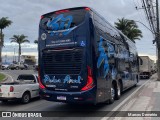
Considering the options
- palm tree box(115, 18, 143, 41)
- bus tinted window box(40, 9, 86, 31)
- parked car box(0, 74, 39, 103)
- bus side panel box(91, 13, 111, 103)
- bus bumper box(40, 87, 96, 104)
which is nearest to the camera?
bus bumper box(40, 87, 96, 104)

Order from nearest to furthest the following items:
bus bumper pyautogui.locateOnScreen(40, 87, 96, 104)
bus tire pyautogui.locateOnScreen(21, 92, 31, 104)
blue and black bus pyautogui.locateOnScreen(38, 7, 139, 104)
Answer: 1. bus bumper pyautogui.locateOnScreen(40, 87, 96, 104)
2. blue and black bus pyautogui.locateOnScreen(38, 7, 139, 104)
3. bus tire pyautogui.locateOnScreen(21, 92, 31, 104)

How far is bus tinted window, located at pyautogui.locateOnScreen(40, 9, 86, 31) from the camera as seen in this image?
10062 mm

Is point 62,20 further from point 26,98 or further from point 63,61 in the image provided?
point 26,98

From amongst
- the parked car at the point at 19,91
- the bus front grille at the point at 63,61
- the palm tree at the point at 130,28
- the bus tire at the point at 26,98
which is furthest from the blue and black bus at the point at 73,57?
the palm tree at the point at 130,28

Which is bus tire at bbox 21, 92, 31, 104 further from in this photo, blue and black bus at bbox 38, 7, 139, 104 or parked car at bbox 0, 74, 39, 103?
blue and black bus at bbox 38, 7, 139, 104

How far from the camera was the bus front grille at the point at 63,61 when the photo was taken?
9.78 metres

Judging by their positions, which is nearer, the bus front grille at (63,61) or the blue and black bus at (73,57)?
the blue and black bus at (73,57)

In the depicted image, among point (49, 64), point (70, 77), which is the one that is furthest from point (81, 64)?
point (49, 64)

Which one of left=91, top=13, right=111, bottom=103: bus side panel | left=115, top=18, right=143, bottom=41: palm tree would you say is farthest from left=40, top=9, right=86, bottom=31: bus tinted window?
left=115, top=18, right=143, bottom=41: palm tree

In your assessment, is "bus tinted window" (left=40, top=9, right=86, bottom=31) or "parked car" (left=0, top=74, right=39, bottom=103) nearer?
"bus tinted window" (left=40, top=9, right=86, bottom=31)

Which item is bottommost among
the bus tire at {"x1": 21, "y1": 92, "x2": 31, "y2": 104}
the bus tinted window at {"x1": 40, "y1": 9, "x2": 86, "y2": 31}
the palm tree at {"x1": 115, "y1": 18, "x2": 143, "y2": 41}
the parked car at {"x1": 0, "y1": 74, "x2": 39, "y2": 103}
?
the bus tire at {"x1": 21, "y1": 92, "x2": 31, "y2": 104}

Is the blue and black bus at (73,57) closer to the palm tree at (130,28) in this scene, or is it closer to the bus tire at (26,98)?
the bus tire at (26,98)

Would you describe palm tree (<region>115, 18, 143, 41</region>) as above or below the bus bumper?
above

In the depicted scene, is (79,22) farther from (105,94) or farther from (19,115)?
(19,115)
